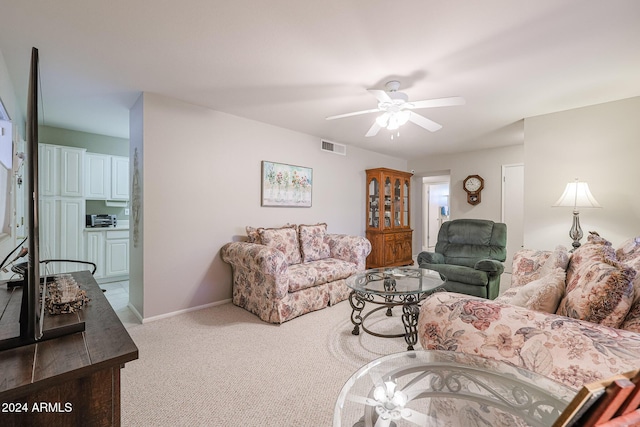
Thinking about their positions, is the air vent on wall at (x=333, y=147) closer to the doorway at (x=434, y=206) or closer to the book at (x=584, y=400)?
the doorway at (x=434, y=206)

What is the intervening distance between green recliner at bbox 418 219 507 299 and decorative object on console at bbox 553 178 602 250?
0.76m

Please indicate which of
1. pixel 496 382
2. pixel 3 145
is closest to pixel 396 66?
pixel 496 382

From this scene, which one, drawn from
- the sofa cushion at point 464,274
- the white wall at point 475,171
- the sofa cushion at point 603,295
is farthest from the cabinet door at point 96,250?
the white wall at point 475,171

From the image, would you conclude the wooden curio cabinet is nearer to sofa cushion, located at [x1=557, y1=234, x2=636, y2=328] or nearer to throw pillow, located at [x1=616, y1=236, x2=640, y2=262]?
throw pillow, located at [x1=616, y1=236, x2=640, y2=262]

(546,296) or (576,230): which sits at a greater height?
(576,230)

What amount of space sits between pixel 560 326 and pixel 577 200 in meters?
2.64

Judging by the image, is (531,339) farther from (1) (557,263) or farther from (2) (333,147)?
(2) (333,147)

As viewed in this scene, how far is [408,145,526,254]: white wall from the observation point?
4984 mm

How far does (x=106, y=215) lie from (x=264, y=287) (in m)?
3.40

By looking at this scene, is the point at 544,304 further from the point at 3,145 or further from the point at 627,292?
the point at 3,145

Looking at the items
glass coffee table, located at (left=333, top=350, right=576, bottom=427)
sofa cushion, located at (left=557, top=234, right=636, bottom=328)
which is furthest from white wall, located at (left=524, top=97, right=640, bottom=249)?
glass coffee table, located at (left=333, top=350, right=576, bottom=427)

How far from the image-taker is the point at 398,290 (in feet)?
7.66

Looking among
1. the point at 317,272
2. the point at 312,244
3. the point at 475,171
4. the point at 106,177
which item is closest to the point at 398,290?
the point at 317,272

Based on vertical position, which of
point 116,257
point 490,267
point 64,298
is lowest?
point 116,257
